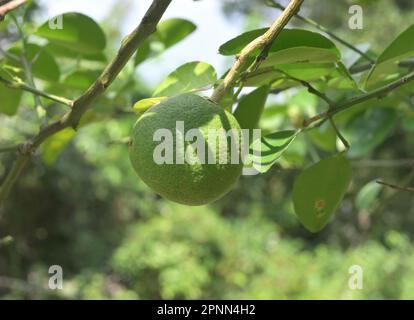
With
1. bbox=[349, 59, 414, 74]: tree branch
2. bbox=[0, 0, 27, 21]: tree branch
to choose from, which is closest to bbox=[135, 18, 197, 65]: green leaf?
bbox=[349, 59, 414, 74]: tree branch

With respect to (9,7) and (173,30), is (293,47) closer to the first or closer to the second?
(9,7)

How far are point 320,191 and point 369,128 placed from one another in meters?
0.34

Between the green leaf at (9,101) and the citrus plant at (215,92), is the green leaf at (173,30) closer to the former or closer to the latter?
the citrus plant at (215,92)

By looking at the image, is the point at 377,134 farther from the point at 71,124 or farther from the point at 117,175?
the point at 117,175

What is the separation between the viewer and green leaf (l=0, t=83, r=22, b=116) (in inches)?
30.0

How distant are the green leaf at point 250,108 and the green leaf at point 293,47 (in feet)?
0.24

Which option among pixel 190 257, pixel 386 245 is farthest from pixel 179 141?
pixel 386 245

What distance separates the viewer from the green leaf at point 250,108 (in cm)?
58

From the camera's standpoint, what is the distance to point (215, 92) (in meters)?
0.48

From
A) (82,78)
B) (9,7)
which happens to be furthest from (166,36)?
(9,7)

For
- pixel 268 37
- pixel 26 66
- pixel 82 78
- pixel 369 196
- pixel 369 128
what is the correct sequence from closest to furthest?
pixel 268 37 < pixel 26 66 < pixel 82 78 < pixel 369 128 < pixel 369 196

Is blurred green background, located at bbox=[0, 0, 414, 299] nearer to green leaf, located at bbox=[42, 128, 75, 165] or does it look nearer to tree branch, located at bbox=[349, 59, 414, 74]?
green leaf, located at bbox=[42, 128, 75, 165]
